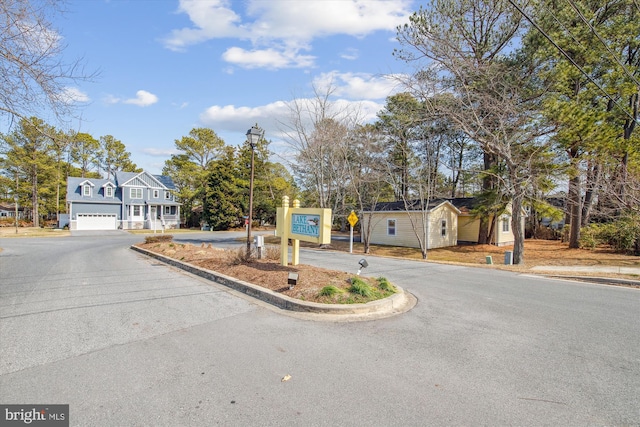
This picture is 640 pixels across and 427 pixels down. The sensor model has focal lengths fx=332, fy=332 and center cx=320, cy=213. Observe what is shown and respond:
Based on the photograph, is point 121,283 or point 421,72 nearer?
point 121,283

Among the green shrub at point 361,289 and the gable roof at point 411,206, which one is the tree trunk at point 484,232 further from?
the green shrub at point 361,289

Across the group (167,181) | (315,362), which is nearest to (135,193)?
(167,181)

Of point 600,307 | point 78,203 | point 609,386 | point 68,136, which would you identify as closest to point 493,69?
point 600,307

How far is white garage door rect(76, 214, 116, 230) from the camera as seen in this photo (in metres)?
38.0

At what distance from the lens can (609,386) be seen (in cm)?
337

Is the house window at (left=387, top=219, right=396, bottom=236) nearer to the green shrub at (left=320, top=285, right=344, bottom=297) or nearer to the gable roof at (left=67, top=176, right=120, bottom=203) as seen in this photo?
the green shrub at (left=320, top=285, right=344, bottom=297)

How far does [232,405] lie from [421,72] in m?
15.6

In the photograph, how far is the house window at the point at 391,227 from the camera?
78.1ft

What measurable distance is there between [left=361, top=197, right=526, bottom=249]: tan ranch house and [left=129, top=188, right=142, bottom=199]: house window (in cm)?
3175

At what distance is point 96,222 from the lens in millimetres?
39062

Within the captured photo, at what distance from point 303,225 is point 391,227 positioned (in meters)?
16.6

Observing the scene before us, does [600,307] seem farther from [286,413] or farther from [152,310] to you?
[152,310]

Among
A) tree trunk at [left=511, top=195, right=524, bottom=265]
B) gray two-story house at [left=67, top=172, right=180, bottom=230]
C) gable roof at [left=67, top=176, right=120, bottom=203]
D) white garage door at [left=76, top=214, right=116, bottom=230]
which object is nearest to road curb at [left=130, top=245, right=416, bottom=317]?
tree trunk at [left=511, top=195, right=524, bottom=265]

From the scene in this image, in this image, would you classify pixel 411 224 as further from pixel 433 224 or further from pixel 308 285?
pixel 308 285
